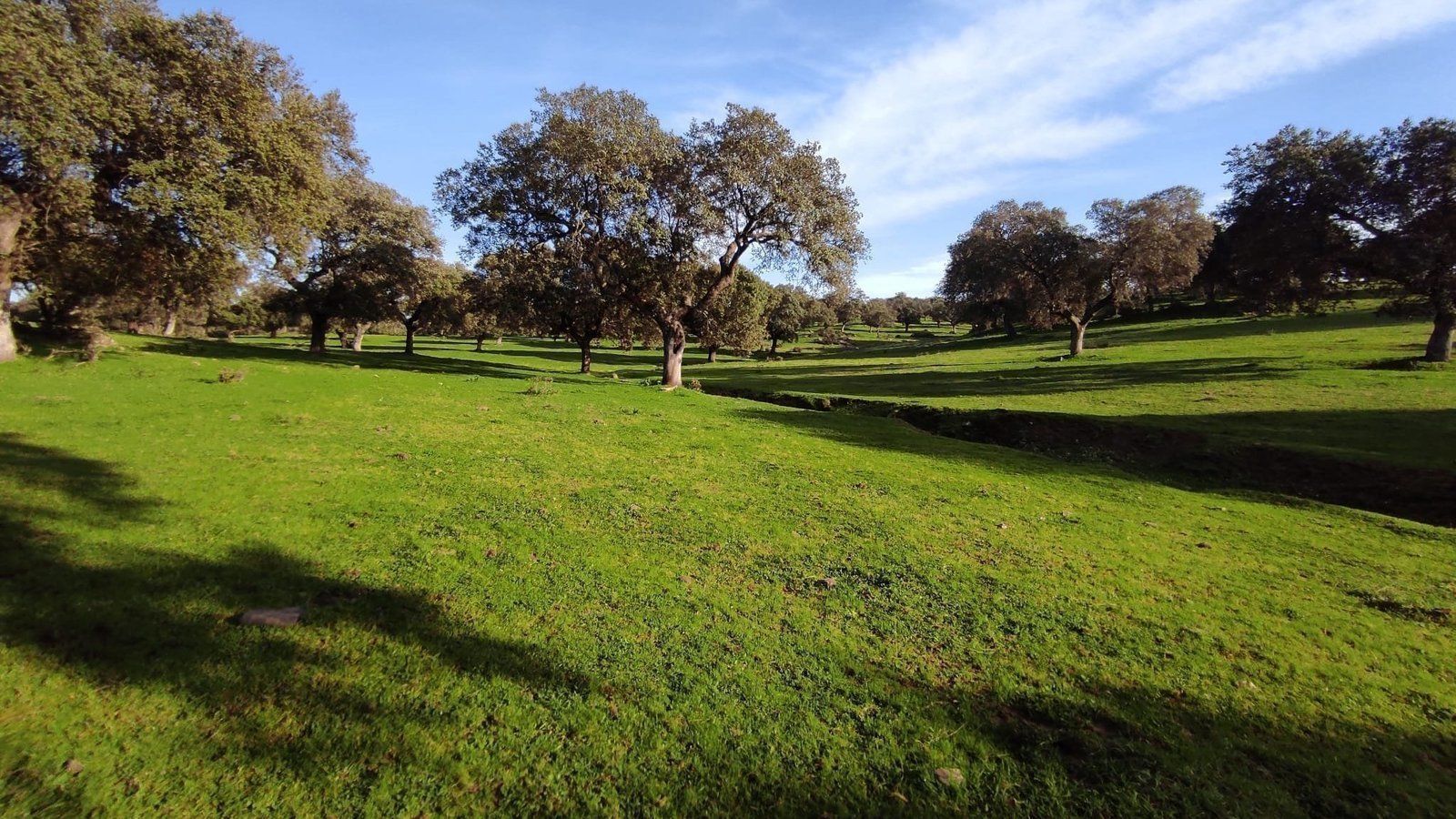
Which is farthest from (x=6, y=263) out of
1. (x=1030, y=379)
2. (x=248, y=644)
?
(x=1030, y=379)

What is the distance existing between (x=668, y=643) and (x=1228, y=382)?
103 feet

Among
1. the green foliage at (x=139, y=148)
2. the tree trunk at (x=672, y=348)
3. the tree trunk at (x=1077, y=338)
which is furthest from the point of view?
the tree trunk at (x=1077, y=338)

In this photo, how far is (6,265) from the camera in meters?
17.4

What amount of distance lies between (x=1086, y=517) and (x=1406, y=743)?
217 inches

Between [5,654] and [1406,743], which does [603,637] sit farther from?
[1406,743]

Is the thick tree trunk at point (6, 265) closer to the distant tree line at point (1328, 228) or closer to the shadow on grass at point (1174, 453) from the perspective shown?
the shadow on grass at point (1174, 453)

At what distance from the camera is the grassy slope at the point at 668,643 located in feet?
11.9

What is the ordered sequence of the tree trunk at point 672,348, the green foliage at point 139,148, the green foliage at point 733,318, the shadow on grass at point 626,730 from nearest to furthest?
the shadow on grass at point 626,730 → the green foliage at point 139,148 → the tree trunk at point 672,348 → the green foliage at point 733,318

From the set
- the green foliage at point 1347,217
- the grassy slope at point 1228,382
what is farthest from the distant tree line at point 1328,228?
the grassy slope at point 1228,382

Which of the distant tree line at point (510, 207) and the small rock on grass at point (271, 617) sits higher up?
the distant tree line at point (510, 207)

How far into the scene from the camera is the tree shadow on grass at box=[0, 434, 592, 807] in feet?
12.0

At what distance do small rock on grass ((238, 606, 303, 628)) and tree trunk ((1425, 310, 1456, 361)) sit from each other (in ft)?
136

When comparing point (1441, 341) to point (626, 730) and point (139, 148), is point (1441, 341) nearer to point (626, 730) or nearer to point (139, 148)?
point (626, 730)

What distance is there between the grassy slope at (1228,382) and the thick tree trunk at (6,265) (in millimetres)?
29313
